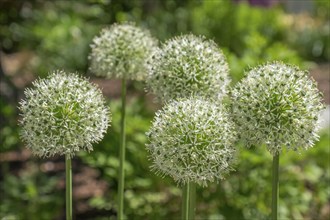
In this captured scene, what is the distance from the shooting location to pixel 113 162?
163 inches

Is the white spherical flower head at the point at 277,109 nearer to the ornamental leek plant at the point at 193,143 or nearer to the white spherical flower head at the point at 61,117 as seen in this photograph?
the ornamental leek plant at the point at 193,143

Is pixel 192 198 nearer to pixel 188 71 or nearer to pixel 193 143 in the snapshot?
pixel 193 143

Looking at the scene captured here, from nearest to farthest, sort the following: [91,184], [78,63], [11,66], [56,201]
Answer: [56,201] < [91,184] < [78,63] < [11,66]

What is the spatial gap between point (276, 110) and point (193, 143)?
298 mm

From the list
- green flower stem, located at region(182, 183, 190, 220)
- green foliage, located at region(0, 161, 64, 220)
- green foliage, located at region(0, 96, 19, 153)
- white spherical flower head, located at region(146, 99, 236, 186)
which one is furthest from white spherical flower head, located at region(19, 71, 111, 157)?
green foliage, located at region(0, 161, 64, 220)

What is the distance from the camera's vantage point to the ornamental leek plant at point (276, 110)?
2.27 m

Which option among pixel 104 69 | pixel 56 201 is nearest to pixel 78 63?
pixel 56 201

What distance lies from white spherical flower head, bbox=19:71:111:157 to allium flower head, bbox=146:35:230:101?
0.37 m

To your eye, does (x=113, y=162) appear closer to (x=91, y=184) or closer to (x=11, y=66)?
(x=91, y=184)

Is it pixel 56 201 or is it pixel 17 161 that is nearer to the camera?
pixel 56 201

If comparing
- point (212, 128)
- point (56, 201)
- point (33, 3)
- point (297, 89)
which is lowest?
point (56, 201)

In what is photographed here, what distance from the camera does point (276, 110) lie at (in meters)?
2.27

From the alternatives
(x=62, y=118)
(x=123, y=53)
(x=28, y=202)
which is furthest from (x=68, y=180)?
(x=28, y=202)

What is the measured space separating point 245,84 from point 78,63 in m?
5.94
